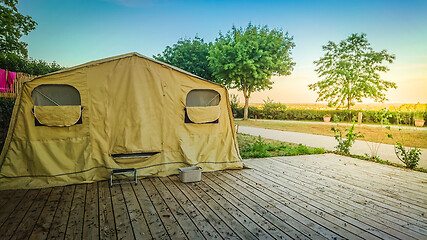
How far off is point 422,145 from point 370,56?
14041 mm

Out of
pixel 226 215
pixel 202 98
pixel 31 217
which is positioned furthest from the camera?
pixel 202 98

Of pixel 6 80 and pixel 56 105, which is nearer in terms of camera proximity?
pixel 56 105

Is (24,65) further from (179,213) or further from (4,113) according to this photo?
(179,213)

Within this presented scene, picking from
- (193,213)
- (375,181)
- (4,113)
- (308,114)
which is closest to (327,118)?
(308,114)

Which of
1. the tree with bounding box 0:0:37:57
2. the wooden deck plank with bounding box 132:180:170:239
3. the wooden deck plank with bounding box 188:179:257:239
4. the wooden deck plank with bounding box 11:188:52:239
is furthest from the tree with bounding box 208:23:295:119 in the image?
the wooden deck plank with bounding box 11:188:52:239

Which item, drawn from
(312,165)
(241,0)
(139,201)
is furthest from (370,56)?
(139,201)

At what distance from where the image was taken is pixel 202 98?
3961mm

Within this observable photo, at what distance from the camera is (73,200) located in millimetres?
2633

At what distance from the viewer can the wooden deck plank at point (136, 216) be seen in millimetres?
1940

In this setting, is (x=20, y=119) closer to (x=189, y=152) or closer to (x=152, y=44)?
(x=189, y=152)

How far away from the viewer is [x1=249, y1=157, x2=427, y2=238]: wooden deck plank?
6.83ft

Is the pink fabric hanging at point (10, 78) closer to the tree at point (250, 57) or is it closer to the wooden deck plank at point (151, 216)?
the wooden deck plank at point (151, 216)

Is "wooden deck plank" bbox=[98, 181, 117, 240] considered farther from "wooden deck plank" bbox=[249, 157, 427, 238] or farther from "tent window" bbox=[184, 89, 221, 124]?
"wooden deck plank" bbox=[249, 157, 427, 238]

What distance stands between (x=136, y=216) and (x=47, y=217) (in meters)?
0.81
